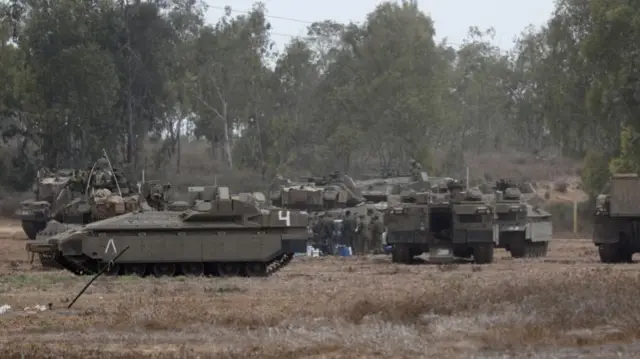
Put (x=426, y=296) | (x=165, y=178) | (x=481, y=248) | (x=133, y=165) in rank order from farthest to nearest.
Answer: (x=165, y=178)
(x=133, y=165)
(x=481, y=248)
(x=426, y=296)

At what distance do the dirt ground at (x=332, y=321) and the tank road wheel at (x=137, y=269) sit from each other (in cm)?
315

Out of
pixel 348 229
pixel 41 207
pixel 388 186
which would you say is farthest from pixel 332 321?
pixel 41 207

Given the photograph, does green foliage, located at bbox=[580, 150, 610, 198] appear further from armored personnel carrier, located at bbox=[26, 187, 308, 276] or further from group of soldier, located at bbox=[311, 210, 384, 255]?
armored personnel carrier, located at bbox=[26, 187, 308, 276]

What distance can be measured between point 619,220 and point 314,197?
12.2m

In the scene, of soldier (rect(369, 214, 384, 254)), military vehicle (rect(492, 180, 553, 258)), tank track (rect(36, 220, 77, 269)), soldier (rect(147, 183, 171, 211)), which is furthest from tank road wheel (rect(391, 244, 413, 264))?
soldier (rect(369, 214, 384, 254))

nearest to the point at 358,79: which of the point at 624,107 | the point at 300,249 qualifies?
the point at 624,107

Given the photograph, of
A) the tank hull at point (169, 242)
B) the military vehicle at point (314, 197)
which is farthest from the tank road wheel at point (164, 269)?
the military vehicle at point (314, 197)

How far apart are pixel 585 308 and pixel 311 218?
2285 centimetres

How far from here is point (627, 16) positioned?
46.1 meters

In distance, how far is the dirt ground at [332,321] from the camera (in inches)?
468

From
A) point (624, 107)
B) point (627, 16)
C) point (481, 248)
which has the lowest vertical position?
point (481, 248)

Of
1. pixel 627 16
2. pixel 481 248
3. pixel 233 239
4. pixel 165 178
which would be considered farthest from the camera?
pixel 165 178

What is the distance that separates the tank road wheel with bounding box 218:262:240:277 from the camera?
23.2m

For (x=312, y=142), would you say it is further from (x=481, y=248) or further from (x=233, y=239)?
(x=233, y=239)
